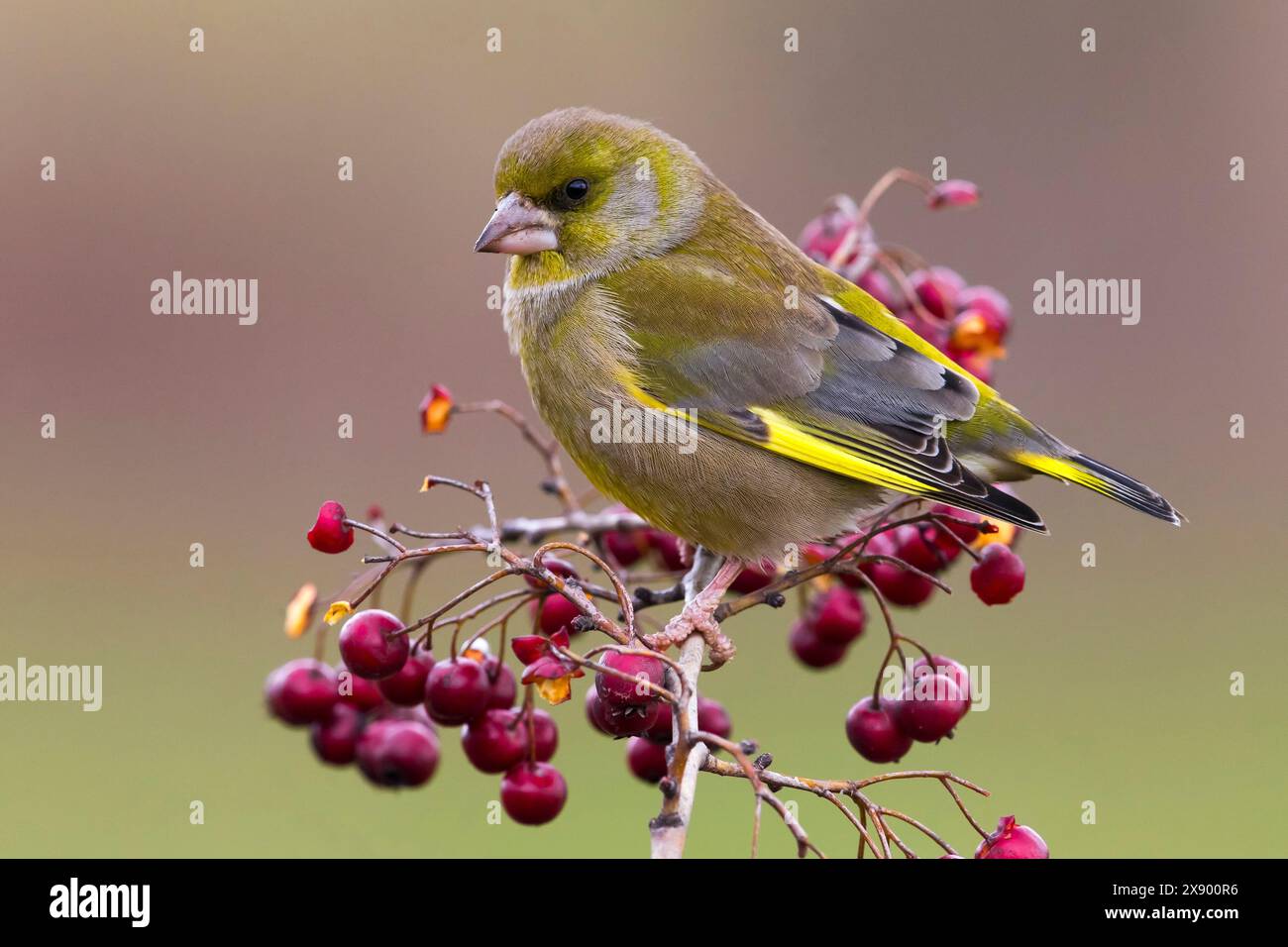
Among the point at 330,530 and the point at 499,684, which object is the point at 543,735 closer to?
the point at 499,684

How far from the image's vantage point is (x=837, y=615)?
11.2 ft

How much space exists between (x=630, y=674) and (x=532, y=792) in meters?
0.66

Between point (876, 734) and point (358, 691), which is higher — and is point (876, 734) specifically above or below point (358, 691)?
below

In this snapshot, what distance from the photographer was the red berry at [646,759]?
3.06 metres

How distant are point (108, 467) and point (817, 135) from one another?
5.01 metres

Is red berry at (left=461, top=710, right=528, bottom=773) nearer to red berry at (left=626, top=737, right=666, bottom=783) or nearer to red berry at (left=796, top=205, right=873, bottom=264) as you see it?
red berry at (left=626, top=737, right=666, bottom=783)

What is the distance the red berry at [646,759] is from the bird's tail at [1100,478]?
1.20 meters

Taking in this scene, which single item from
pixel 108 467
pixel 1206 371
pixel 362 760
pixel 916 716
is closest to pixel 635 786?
pixel 362 760

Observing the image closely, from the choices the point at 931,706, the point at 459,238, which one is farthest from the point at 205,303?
the point at 931,706

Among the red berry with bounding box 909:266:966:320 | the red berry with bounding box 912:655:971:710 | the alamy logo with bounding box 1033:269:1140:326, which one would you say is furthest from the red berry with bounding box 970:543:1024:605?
the alamy logo with bounding box 1033:269:1140:326

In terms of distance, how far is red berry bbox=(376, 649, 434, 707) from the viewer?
3.02m

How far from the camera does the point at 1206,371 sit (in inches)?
360

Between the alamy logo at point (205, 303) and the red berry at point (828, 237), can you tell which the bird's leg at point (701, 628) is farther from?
the alamy logo at point (205, 303)

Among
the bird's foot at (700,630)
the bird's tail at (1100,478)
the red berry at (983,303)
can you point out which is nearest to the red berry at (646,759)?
the bird's foot at (700,630)
